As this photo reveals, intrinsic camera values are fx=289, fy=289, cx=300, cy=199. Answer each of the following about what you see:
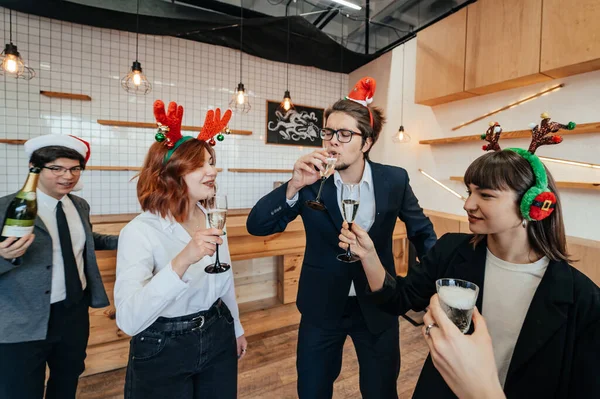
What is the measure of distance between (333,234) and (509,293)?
742 mm

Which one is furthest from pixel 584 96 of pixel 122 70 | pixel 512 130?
pixel 122 70

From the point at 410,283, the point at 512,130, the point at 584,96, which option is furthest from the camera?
the point at 512,130

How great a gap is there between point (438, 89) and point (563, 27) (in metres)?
1.08

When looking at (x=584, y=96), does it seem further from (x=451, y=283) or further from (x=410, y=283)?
(x=451, y=283)

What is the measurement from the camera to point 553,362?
2.78ft

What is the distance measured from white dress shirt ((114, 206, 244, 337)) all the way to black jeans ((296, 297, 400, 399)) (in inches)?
20.6

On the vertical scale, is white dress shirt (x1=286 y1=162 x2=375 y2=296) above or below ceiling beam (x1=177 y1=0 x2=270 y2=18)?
below

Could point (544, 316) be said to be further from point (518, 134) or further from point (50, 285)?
point (518, 134)

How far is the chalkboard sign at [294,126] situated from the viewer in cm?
411

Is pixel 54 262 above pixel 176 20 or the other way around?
the other way around

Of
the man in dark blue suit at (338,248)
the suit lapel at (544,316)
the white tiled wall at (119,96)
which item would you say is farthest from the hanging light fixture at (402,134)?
the suit lapel at (544,316)

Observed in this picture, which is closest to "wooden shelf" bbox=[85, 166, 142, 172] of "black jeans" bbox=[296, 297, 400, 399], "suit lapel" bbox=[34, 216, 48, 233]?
"suit lapel" bbox=[34, 216, 48, 233]

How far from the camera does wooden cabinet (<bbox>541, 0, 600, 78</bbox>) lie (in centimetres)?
198

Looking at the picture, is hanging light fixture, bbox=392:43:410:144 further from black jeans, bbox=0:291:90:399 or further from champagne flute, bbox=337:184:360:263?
black jeans, bbox=0:291:90:399
